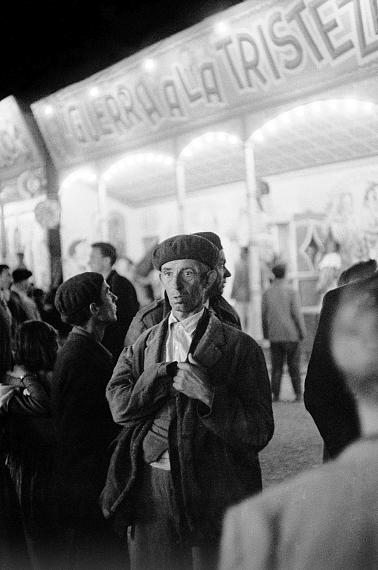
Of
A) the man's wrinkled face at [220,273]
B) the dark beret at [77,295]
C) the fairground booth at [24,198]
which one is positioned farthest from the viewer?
the fairground booth at [24,198]

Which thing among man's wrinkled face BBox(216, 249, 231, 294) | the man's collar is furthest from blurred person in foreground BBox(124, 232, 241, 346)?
the man's collar

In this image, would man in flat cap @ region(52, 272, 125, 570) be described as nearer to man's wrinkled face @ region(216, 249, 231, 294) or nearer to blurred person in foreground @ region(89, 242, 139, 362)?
blurred person in foreground @ region(89, 242, 139, 362)

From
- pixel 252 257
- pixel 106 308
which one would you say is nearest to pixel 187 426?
pixel 106 308

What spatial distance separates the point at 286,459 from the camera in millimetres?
2545

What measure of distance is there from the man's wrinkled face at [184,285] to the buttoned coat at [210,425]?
0.24 feet

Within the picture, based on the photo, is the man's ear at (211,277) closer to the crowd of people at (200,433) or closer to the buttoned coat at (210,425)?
the crowd of people at (200,433)

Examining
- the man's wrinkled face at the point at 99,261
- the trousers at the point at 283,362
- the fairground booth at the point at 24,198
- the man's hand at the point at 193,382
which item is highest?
the fairground booth at the point at 24,198

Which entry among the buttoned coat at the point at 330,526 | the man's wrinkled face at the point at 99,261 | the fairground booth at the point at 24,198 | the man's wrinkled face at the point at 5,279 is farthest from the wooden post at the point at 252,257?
the man's wrinkled face at the point at 5,279

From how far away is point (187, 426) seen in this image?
6.81 ft

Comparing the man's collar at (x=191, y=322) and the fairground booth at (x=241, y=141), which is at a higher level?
the fairground booth at (x=241, y=141)

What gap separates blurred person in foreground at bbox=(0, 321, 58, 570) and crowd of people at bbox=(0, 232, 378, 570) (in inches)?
10.0

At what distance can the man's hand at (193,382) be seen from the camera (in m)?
2.03

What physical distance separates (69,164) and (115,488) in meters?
3.03

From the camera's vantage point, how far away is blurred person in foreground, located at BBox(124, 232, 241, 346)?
92.8 inches
